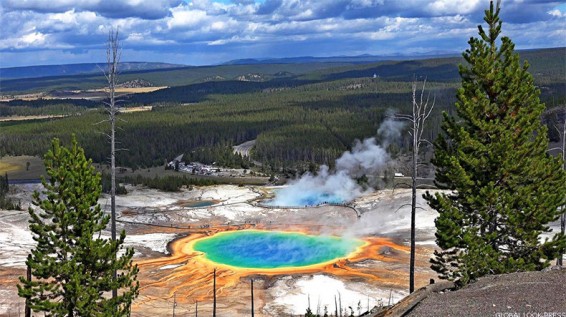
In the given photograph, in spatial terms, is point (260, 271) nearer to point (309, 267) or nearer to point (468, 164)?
point (309, 267)

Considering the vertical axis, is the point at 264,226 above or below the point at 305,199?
above

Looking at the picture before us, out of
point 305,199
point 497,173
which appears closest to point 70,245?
point 497,173

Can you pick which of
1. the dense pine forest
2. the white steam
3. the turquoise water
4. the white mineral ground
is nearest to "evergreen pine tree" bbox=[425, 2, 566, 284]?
the white mineral ground

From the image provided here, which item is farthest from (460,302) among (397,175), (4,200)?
(397,175)

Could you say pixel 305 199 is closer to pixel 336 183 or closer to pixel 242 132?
pixel 336 183

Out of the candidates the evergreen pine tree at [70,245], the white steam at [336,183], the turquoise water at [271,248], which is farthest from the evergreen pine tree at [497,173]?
the white steam at [336,183]

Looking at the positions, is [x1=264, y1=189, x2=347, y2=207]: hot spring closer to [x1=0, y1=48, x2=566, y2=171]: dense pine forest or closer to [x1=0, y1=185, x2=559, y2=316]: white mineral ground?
[x1=0, y1=185, x2=559, y2=316]: white mineral ground

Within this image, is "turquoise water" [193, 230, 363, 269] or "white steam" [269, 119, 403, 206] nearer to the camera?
"turquoise water" [193, 230, 363, 269]
